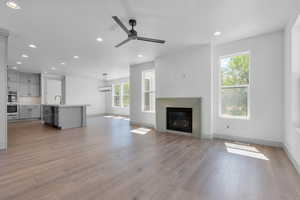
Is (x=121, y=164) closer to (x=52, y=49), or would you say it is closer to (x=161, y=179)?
(x=161, y=179)

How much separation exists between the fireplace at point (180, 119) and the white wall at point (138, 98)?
1088mm

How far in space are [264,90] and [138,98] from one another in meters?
4.45

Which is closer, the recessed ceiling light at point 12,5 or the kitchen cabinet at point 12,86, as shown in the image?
the recessed ceiling light at point 12,5

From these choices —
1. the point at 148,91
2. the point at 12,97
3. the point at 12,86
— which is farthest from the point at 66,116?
the point at 12,86

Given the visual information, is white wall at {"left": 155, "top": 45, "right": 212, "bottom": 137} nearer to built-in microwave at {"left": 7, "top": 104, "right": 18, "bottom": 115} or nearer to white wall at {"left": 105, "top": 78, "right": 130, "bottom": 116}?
white wall at {"left": 105, "top": 78, "right": 130, "bottom": 116}

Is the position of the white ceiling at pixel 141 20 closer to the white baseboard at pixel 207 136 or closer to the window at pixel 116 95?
the white baseboard at pixel 207 136

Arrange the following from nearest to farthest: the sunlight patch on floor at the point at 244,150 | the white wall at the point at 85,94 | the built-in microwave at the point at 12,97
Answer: the sunlight patch on floor at the point at 244,150
the built-in microwave at the point at 12,97
the white wall at the point at 85,94

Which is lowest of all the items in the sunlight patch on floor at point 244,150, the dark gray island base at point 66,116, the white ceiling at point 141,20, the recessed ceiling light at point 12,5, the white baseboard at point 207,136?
the sunlight patch on floor at point 244,150

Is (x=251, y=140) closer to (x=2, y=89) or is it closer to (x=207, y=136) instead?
(x=207, y=136)

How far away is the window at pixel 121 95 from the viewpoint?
388 inches

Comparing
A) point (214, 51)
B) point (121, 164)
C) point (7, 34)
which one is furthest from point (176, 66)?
point (7, 34)

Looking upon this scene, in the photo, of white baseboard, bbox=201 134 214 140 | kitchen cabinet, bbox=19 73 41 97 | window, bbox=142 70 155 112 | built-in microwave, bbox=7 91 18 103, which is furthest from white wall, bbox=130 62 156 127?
built-in microwave, bbox=7 91 18 103

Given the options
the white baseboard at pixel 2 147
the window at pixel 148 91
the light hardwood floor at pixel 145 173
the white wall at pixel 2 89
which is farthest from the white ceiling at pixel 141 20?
the light hardwood floor at pixel 145 173

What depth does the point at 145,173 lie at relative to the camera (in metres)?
2.16
